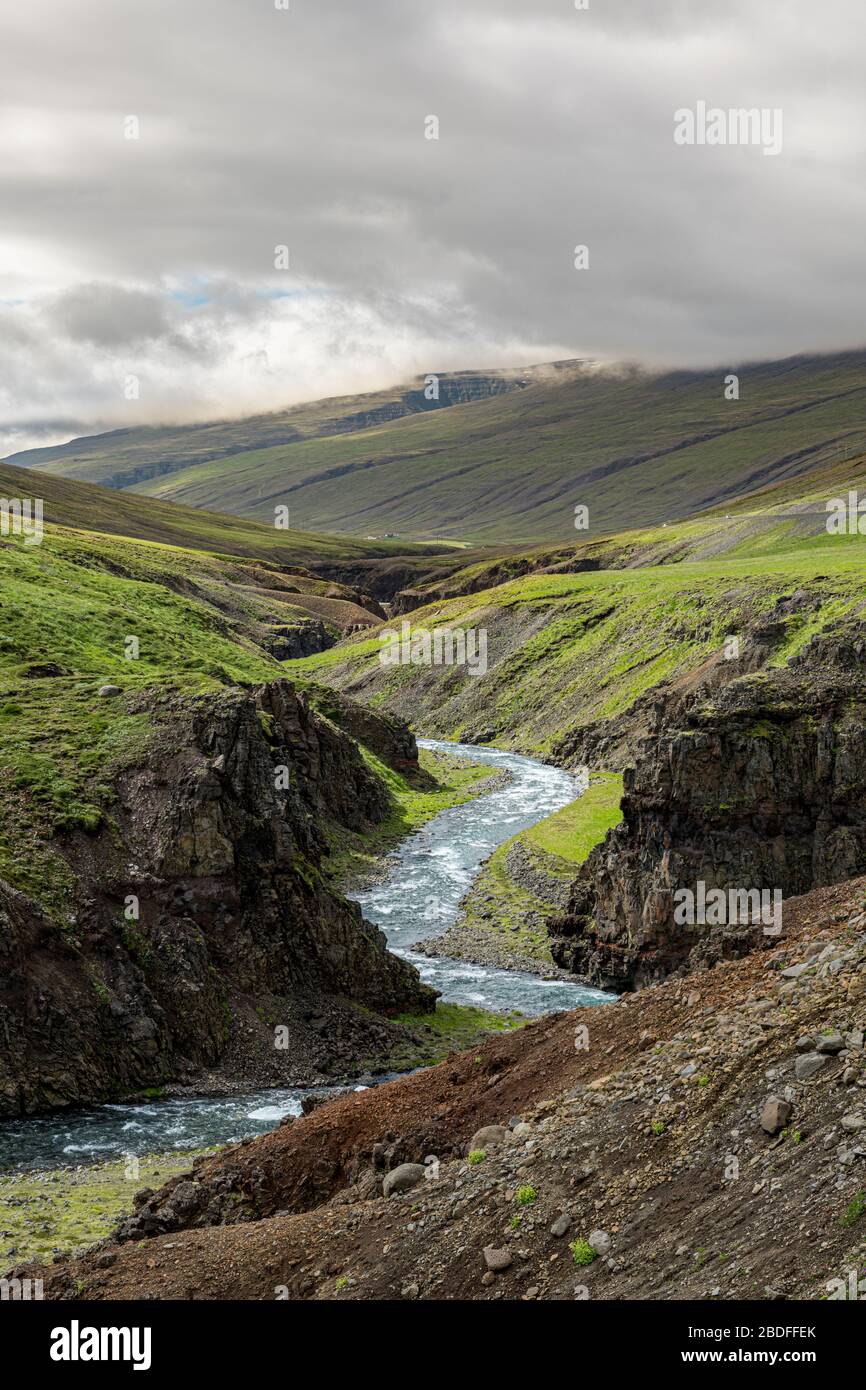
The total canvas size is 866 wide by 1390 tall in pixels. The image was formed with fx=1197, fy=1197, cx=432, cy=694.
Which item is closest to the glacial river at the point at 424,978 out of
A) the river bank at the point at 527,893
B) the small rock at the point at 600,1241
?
the river bank at the point at 527,893

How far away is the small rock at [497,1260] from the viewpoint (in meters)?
20.0

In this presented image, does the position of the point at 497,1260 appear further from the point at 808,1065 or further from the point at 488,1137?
the point at 808,1065

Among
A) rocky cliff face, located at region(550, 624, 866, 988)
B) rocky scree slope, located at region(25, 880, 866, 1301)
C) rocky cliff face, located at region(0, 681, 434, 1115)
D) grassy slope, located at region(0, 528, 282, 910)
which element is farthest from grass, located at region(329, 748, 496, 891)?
rocky scree slope, located at region(25, 880, 866, 1301)

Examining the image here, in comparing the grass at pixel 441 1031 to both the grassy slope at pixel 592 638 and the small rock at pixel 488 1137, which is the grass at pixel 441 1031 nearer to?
the small rock at pixel 488 1137

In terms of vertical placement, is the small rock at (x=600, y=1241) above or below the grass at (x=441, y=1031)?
above

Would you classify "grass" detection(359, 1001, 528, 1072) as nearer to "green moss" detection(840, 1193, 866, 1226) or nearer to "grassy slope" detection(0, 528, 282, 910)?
"grassy slope" detection(0, 528, 282, 910)

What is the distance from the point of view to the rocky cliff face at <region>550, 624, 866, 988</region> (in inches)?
2105

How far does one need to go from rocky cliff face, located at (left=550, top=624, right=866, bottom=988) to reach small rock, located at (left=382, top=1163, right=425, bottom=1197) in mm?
29501

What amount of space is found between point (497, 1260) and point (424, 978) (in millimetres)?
37472

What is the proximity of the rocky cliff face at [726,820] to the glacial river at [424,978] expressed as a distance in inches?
152

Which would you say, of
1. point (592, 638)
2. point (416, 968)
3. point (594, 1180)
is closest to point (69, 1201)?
point (594, 1180)

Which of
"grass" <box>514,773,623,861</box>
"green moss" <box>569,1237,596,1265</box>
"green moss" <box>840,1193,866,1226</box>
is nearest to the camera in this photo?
"green moss" <box>840,1193,866,1226</box>

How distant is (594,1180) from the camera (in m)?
21.3
